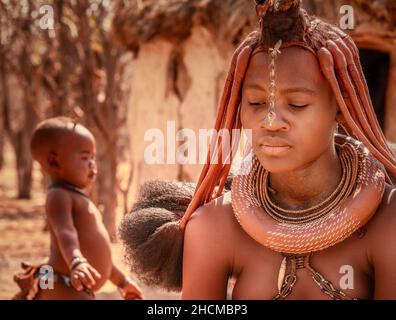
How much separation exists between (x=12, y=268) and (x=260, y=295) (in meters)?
8.09

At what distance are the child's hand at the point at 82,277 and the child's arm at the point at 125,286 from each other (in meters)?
0.78

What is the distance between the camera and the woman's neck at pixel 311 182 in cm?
228

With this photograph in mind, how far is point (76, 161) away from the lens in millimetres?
4594

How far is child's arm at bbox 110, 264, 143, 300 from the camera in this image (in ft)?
14.7

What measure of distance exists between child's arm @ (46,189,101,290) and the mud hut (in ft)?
8.90

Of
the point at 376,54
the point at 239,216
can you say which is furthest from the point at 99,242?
the point at 376,54

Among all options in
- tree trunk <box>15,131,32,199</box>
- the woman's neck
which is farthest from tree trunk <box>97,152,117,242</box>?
the woman's neck

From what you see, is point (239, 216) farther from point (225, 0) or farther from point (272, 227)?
point (225, 0)

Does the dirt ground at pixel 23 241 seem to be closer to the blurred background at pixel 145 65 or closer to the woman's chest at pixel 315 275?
the blurred background at pixel 145 65

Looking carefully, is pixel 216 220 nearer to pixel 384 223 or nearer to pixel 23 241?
pixel 384 223

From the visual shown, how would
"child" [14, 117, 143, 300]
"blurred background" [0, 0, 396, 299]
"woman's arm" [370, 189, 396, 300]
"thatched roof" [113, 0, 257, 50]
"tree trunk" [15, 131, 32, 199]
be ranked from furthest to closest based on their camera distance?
"tree trunk" [15, 131, 32, 199], "thatched roof" [113, 0, 257, 50], "blurred background" [0, 0, 396, 299], "child" [14, 117, 143, 300], "woman's arm" [370, 189, 396, 300]

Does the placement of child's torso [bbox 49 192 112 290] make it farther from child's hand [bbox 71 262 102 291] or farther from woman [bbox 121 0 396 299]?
woman [bbox 121 0 396 299]

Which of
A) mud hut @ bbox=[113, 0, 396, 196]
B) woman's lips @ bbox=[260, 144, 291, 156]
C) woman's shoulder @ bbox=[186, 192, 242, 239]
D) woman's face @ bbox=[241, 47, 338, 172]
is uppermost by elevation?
mud hut @ bbox=[113, 0, 396, 196]

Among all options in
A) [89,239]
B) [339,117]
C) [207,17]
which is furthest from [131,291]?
[207,17]
